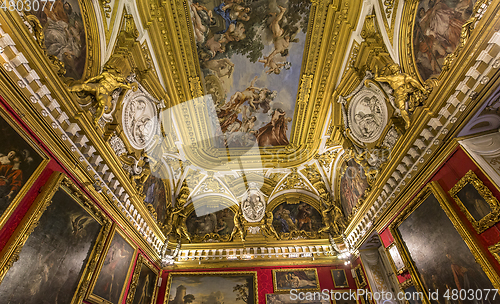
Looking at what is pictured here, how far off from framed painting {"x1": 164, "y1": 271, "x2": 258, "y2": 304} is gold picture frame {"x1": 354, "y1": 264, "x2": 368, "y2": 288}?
4063mm

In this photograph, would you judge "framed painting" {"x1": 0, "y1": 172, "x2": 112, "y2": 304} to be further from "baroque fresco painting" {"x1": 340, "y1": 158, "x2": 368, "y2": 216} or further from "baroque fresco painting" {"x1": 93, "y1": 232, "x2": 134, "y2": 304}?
"baroque fresco painting" {"x1": 340, "y1": 158, "x2": 368, "y2": 216}

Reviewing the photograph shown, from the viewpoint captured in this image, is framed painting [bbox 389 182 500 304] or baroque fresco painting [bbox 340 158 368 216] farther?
baroque fresco painting [bbox 340 158 368 216]

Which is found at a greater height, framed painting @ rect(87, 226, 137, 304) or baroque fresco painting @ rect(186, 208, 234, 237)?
baroque fresco painting @ rect(186, 208, 234, 237)

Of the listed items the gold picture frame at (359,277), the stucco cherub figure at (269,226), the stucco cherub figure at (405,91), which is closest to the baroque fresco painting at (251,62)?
the stucco cherub figure at (269,226)

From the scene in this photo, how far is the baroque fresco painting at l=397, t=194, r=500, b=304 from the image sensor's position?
4481mm

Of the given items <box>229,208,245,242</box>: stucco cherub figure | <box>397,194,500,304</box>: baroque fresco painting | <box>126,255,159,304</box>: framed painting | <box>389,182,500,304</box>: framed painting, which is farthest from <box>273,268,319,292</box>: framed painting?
<box>126,255,159,304</box>: framed painting

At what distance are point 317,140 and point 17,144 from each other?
1063cm

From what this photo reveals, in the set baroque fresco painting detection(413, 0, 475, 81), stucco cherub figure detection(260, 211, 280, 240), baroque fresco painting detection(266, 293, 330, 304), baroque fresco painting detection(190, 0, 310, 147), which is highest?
baroque fresco painting detection(190, 0, 310, 147)

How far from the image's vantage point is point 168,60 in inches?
343

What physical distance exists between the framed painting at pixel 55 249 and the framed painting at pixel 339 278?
8571mm

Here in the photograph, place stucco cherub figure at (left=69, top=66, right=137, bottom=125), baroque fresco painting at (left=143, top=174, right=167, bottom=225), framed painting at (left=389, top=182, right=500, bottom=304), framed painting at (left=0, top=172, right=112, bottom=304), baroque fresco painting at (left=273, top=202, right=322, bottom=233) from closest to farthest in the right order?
framed painting at (left=0, top=172, right=112, bottom=304) < framed painting at (left=389, top=182, right=500, bottom=304) < stucco cherub figure at (left=69, top=66, right=137, bottom=125) < baroque fresco painting at (left=143, top=174, right=167, bottom=225) < baroque fresco painting at (left=273, top=202, right=322, bottom=233)

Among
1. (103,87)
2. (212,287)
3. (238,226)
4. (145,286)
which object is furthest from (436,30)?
(145,286)

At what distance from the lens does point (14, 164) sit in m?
3.72

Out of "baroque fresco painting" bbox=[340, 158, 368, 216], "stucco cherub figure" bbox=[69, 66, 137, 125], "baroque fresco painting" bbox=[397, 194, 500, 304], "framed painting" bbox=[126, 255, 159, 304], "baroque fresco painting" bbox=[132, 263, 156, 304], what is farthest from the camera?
"baroque fresco painting" bbox=[340, 158, 368, 216]
